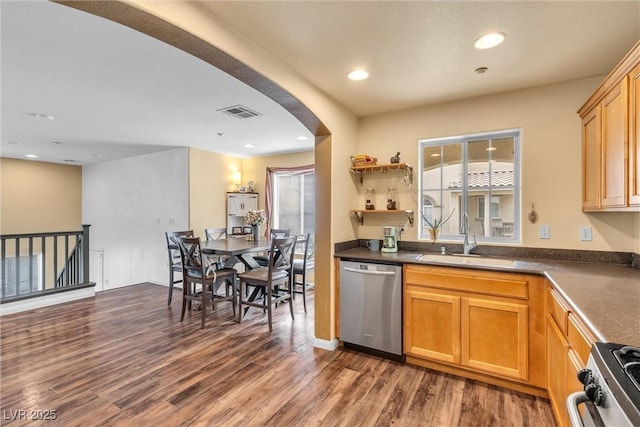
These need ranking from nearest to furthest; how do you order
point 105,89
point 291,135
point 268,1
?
point 268,1 < point 105,89 < point 291,135

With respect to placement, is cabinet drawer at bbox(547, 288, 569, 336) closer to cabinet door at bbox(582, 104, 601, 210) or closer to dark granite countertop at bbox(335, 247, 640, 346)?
dark granite countertop at bbox(335, 247, 640, 346)

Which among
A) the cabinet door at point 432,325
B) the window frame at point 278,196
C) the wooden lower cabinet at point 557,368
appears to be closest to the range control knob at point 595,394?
the wooden lower cabinet at point 557,368

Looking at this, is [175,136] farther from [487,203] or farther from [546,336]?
[546,336]

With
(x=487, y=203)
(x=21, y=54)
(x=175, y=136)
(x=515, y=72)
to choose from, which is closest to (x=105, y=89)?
(x=21, y=54)

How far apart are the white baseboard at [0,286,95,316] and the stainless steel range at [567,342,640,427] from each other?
5509mm

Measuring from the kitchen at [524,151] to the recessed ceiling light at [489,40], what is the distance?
0.93 m

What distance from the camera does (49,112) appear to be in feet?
11.2

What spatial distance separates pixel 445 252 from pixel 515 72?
62.8 inches

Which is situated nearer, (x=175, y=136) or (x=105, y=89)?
(x=105, y=89)

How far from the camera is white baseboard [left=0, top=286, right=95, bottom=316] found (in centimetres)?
382

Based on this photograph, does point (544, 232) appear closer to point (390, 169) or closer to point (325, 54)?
point (390, 169)

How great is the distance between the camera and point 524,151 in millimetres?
2666

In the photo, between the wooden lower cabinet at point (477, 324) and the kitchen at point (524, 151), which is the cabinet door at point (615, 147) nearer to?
the kitchen at point (524, 151)

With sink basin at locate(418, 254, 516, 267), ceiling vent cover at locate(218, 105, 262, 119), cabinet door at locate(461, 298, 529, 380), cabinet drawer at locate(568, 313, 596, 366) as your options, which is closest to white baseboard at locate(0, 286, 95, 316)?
ceiling vent cover at locate(218, 105, 262, 119)
